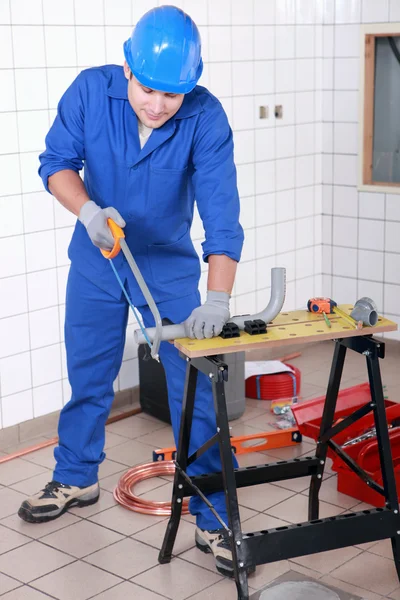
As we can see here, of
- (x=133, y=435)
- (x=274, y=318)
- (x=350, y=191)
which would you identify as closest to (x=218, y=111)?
(x=274, y=318)

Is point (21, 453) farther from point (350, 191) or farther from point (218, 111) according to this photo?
point (350, 191)

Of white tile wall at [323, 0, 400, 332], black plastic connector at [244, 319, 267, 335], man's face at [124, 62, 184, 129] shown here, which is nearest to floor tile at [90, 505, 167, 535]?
black plastic connector at [244, 319, 267, 335]

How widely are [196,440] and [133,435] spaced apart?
3.58 ft

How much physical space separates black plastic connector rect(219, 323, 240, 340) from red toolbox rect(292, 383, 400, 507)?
90cm

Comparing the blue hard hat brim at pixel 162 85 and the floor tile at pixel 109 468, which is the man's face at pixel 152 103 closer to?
the blue hard hat brim at pixel 162 85

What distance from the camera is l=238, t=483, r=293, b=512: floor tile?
10.6ft

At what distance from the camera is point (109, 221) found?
8.09 ft

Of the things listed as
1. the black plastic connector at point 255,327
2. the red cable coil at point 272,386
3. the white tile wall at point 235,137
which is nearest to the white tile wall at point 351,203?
the white tile wall at point 235,137

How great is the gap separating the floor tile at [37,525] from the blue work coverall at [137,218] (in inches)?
9.7

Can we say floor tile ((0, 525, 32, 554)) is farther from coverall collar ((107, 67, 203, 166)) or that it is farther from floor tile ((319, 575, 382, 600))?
coverall collar ((107, 67, 203, 166))

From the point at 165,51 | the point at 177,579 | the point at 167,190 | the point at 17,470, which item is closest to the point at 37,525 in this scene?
the point at 17,470

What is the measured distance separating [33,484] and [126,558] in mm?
716

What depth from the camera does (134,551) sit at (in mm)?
2918

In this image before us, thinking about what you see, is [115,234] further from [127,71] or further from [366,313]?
[366,313]
